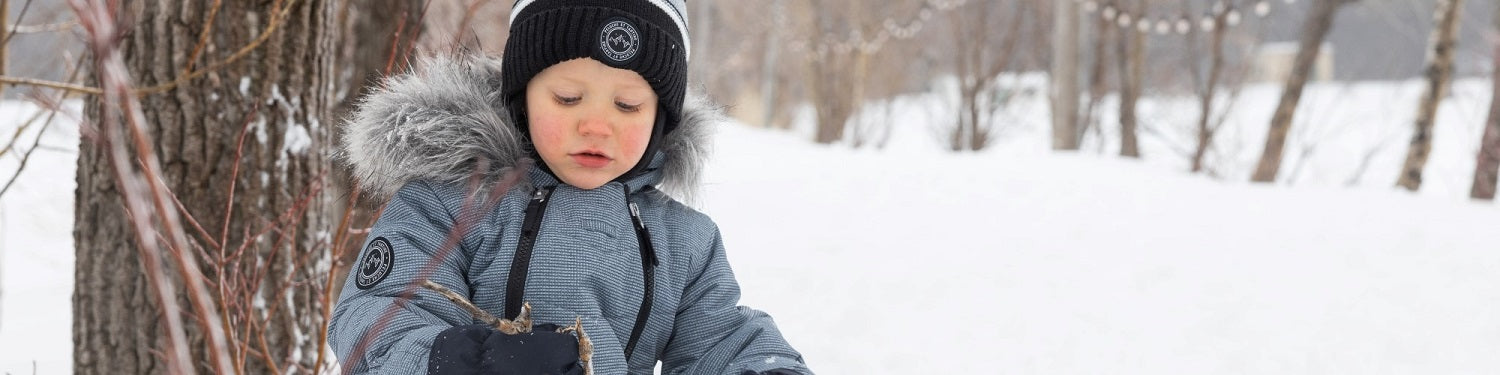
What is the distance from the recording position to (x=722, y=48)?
28.3 meters

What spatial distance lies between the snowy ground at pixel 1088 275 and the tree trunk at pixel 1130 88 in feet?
11.7

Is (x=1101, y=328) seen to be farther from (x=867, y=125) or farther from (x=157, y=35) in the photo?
(x=867, y=125)

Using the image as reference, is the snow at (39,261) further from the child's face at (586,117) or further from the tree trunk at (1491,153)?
the tree trunk at (1491,153)

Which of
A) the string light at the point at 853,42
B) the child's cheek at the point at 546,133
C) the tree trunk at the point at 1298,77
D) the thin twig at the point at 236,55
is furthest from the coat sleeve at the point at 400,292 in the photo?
the string light at the point at 853,42

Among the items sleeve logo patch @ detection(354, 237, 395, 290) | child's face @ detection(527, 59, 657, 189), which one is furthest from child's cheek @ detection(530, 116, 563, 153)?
sleeve logo patch @ detection(354, 237, 395, 290)

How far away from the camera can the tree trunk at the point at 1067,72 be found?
1112 centimetres

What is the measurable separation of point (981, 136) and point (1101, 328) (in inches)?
402

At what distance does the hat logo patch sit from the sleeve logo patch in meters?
0.42

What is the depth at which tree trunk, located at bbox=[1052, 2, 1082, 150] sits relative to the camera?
11.1 meters

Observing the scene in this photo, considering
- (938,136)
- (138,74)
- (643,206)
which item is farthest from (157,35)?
(938,136)

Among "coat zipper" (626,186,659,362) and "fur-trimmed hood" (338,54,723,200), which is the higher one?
"fur-trimmed hood" (338,54,723,200)

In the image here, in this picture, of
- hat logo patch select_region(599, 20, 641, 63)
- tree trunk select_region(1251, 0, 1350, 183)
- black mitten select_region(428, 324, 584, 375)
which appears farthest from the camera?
tree trunk select_region(1251, 0, 1350, 183)

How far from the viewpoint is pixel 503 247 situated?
148 centimetres

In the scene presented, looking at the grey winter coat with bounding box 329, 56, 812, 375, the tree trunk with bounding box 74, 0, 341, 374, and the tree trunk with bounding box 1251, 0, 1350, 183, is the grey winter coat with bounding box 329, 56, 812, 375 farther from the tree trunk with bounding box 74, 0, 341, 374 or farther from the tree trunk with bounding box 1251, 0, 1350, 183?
the tree trunk with bounding box 1251, 0, 1350, 183
